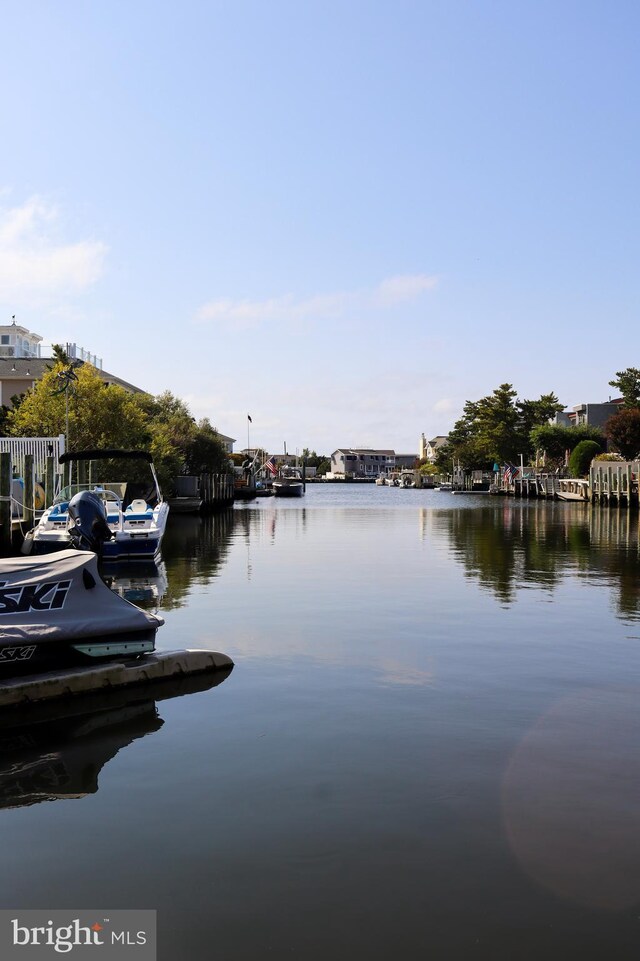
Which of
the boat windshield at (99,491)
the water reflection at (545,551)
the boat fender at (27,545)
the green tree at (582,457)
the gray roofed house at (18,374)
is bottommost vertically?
the water reflection at (545,551)

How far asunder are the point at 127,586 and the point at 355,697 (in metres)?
13.1

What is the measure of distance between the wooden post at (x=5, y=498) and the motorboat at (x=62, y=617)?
14.1m

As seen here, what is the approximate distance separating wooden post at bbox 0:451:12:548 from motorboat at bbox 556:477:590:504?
75929 millimetres

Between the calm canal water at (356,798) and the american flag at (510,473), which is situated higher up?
the american flag at (510,473)

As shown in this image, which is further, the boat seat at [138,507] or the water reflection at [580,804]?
the boat seat at [138,507]

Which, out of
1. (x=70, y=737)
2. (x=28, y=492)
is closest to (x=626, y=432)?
(x=28, y=492)

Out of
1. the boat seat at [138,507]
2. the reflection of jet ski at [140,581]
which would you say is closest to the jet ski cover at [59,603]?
the reflection of jet ski at [140,581]

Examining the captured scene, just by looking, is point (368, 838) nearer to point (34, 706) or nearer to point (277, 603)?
point (34, 706)

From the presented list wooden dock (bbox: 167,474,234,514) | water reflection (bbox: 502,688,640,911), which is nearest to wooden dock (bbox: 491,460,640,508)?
wooden dock (bbox: 167,474,234,514)

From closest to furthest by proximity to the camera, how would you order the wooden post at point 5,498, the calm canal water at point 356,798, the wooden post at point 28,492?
the calm canal water at point 356,798, the wooden post at point 5,498, the wooden post at point 28,492

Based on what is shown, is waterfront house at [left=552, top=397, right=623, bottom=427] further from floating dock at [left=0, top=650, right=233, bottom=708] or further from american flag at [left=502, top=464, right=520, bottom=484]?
floating dock at [left=0, top=650, right=233, bottom=708]

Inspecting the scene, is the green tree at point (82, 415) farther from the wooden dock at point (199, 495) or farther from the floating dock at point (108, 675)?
the floating dock at point (108, 675)

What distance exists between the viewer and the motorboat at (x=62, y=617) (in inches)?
431

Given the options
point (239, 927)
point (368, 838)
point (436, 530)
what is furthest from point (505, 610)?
point (436, 530)
